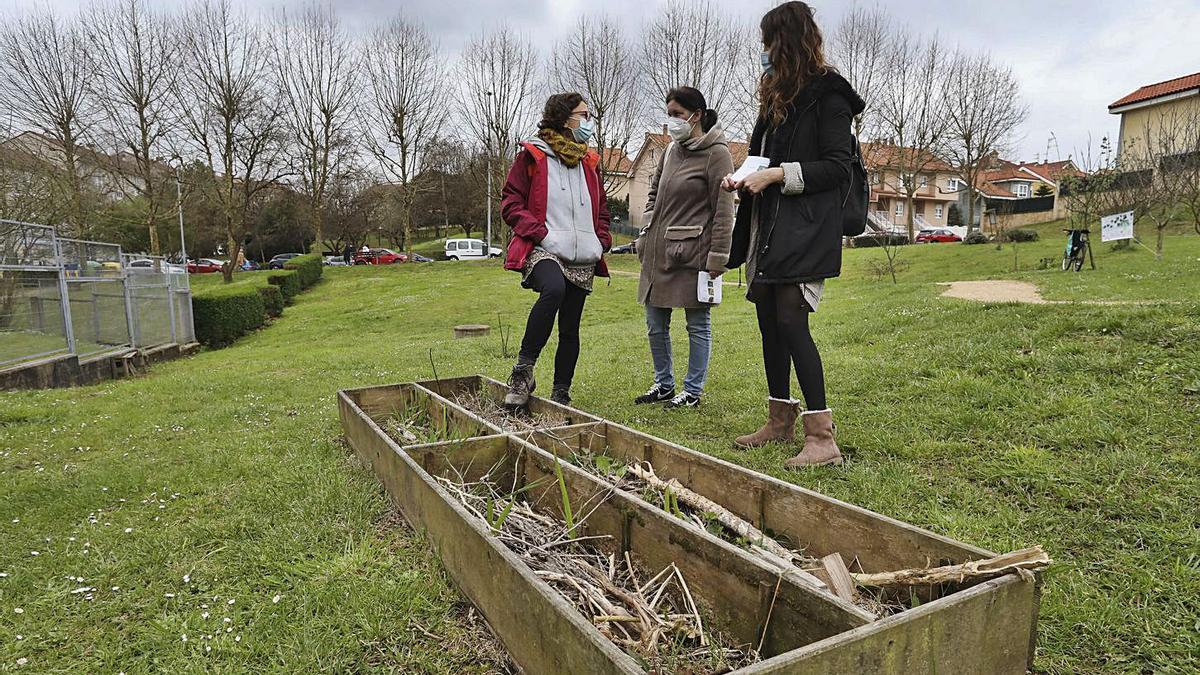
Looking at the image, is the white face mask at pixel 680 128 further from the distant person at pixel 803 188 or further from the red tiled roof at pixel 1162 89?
the red tiled roof at pixel 1162 89

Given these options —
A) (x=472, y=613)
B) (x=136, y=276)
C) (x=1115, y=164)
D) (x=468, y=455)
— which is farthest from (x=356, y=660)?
(x=1115, y=164)

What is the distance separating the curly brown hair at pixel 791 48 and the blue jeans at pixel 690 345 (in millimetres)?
1451

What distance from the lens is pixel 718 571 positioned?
1.57 meters

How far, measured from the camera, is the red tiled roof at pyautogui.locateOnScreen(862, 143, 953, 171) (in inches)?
1382

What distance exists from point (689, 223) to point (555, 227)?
81cm

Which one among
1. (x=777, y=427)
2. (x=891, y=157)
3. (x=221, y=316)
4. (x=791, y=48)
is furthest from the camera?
(x=891, y=157)

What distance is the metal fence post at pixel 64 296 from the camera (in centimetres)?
913

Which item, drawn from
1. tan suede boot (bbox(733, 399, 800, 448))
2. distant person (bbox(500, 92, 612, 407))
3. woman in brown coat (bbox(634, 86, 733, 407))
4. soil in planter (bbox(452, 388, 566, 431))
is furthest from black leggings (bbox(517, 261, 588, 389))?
tan suede boot (bbox(733, 399, 800, 448))

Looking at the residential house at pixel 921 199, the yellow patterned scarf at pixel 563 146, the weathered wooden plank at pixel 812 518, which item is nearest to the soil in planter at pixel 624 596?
the weathered wooden plank at pixel 812 518

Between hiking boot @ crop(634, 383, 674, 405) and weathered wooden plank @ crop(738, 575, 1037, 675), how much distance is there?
2.97m

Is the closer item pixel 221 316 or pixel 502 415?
pixel 502 415

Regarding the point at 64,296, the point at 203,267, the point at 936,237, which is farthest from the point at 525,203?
the point at 203,267

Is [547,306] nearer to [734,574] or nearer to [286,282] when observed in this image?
[734,574]

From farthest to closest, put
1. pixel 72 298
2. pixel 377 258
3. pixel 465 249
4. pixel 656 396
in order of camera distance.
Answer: pixel 377 258 < pixel 465 249 < pixel 72 298 < pixel 656 396
